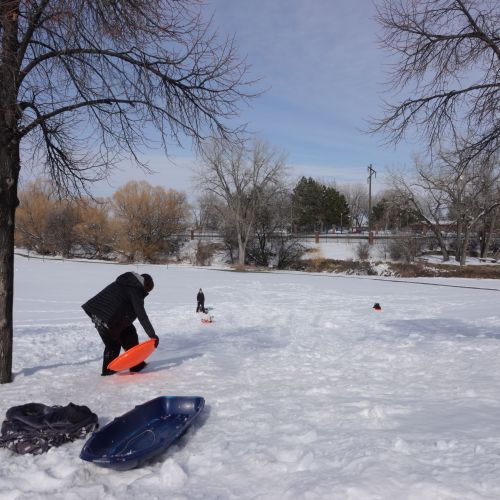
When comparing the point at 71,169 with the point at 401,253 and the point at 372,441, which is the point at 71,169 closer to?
the point at 372,441

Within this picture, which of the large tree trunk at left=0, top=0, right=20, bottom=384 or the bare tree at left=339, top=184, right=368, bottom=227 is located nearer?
the large tree trunk at left=0, top=0, right=20, bottom=384

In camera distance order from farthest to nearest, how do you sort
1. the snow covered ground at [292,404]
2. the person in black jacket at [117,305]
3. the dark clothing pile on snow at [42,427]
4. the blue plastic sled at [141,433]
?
the person in black jacket at [117,305]
the dark clothing pile on snow at [42,427]
the blue plastic sled at [141,433]
the snow covered ground at [292,404]

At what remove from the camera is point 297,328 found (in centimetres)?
1188

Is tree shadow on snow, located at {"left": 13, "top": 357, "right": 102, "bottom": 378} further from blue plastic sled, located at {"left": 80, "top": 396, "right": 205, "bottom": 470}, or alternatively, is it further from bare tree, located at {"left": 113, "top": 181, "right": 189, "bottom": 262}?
bare tree, located at {"left": 113, "top": 181, "right": 189, "bottom": 262}

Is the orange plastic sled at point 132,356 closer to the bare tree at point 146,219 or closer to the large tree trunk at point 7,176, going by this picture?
the large tree trunk at point 7,176

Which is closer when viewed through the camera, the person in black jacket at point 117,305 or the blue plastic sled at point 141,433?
the blue plastic sled at point 141,433

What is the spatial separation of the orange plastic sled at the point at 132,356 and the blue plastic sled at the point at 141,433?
1.28 m

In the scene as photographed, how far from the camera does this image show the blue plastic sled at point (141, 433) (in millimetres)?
3670

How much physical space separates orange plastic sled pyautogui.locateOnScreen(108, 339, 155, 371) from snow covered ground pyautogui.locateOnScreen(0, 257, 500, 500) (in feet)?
0.75

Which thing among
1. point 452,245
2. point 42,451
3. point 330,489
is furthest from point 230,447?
point 452,245

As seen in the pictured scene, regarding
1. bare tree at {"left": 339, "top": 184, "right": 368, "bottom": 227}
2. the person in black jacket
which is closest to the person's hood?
the person in black jacket

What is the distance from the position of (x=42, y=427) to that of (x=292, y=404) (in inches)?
101

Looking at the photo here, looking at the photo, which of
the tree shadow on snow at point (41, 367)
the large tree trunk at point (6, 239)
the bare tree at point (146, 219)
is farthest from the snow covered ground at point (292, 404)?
the bare tree at point (146, 219)

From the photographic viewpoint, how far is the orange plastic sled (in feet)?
20.3
